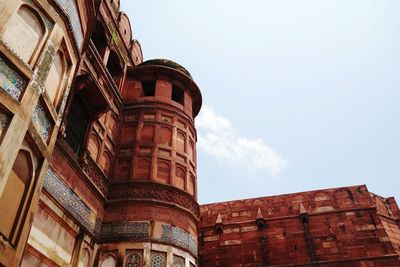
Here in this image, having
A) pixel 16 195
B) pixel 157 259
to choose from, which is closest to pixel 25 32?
pixel 16 195

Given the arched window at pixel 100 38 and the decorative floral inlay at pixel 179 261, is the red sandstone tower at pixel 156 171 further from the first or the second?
the arched window at pixel 100 38

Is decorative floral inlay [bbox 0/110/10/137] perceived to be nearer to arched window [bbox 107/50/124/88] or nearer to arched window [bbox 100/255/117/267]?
arched window [bbox 100/255/117/267]

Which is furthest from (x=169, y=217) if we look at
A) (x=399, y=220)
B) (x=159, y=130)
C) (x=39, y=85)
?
(x=399, y=220)

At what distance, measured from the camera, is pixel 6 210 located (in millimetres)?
4176

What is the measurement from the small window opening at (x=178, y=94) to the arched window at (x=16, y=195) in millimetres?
8500

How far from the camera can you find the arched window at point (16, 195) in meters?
4.14

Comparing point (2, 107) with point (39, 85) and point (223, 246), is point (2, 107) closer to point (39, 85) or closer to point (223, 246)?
point (39, 85)

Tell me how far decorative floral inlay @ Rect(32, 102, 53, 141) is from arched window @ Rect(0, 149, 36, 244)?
479 mm

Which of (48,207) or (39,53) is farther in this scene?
(48,207)

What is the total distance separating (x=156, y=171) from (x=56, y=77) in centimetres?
482

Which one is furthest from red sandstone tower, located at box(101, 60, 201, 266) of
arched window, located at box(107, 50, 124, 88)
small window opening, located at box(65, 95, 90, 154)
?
small window opening, located at box(65, 95, 90, 154)

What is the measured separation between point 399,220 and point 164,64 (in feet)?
38.5

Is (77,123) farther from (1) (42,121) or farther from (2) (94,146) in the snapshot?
(1) (42,121)

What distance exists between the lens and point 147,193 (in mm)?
9469
